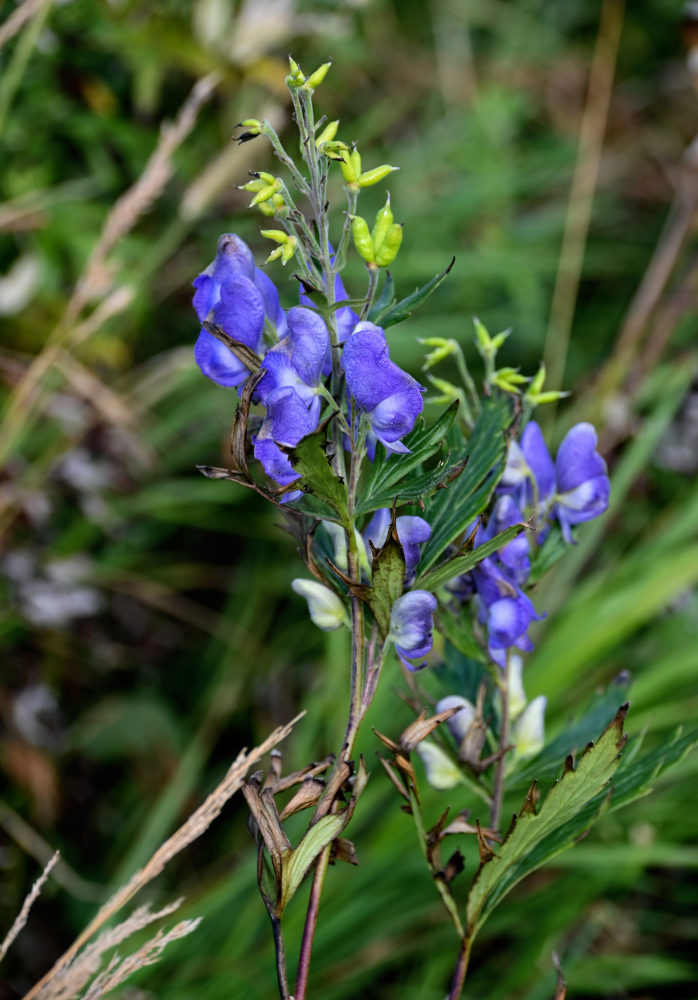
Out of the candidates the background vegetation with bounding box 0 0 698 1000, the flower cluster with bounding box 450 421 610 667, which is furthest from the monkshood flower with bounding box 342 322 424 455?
the background vegetation with bounding box 0 0 698 1000

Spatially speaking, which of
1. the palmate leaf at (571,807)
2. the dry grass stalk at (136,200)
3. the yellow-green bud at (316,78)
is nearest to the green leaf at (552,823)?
the palmate leaf at (571,807)

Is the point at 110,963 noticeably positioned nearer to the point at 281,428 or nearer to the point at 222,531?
the point at 281,428

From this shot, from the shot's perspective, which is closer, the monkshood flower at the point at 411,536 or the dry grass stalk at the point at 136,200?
the monkshood flower at the point at 411,536

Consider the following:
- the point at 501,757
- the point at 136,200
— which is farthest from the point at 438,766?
the point at 136,200

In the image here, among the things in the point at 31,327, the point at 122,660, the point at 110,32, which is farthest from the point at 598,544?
the point at 110,32

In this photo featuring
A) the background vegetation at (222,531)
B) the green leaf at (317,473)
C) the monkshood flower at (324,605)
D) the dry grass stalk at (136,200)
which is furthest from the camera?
the background vegetation at (222,531)

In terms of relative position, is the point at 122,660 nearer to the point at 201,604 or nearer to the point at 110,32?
the point at 201,604

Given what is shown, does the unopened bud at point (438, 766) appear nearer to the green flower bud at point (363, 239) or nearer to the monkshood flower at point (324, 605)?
the monkshood flower at point (324, 605)
